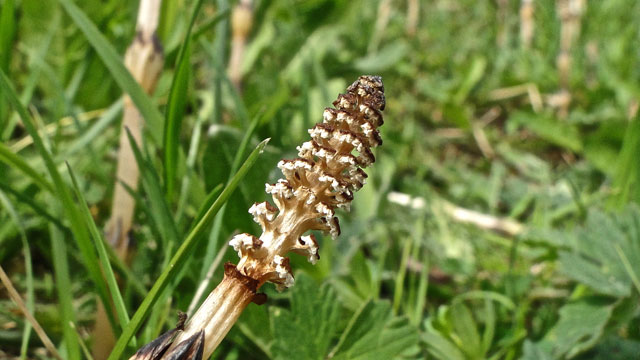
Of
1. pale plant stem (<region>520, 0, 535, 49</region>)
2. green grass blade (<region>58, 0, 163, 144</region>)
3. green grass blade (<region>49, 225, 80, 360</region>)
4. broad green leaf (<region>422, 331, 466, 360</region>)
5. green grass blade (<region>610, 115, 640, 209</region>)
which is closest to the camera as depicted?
green grass blade (<region>49, 225, 80, 360</region>)

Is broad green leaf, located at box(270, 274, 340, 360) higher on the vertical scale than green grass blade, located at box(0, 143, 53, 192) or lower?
lower

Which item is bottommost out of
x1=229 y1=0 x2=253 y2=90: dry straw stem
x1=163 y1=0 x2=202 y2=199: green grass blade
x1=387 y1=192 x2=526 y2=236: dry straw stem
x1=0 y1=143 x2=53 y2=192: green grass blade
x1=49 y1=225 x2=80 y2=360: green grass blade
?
x1=49 y1=225 x2=80 y2=360: green grass blade

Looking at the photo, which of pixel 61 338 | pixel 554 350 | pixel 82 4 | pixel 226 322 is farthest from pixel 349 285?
pixel 82 4

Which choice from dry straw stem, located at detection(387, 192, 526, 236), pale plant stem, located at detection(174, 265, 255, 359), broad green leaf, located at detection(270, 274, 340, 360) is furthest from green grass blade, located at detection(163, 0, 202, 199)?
dry straw stem, located at detection(387, 192, 526, 236)

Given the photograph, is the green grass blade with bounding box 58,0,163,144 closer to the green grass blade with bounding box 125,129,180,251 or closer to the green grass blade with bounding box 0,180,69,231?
the green grass blade with bounding box 125,129,180,251

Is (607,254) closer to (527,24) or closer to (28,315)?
(28,315)

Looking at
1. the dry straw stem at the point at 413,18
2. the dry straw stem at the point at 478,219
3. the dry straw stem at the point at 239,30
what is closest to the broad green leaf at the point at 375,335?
the dry straw stem at the point at 478,219
